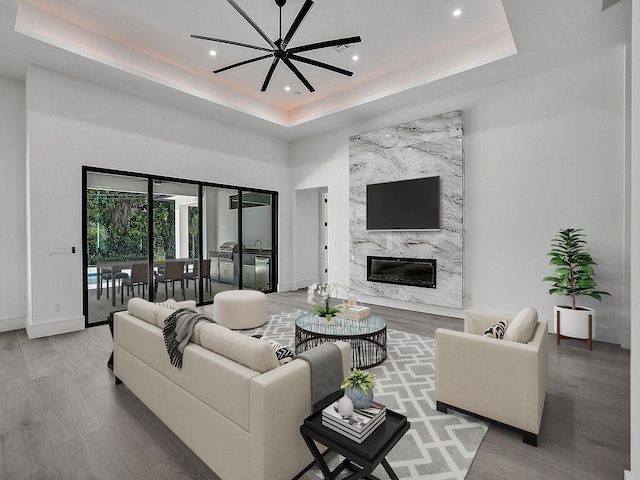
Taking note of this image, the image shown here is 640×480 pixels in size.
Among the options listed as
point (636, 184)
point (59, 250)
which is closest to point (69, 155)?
point (59, 250)

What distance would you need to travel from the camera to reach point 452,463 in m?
1.97

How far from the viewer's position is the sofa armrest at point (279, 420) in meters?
1.53

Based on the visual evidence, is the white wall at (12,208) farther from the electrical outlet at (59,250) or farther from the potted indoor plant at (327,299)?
the potted indoor plant at (327,299)

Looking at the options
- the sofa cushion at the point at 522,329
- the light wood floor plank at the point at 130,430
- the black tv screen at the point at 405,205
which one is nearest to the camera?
the light wood floor plank at the point at 130,430

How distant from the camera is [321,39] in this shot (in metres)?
4.55

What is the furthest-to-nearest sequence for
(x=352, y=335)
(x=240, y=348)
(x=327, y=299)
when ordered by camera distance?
(x=327, y=299), (x=352, y=335), (x=240, y=348)

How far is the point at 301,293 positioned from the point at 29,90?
5771 mm

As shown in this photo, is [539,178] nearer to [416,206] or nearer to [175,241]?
[416,206]

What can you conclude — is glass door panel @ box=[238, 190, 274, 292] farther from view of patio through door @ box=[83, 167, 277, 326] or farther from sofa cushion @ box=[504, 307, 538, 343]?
sofa cushion @ box=[504, 307, 538, 343]

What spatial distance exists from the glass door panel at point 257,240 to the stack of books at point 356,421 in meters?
5.86

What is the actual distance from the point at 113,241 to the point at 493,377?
5.54 m

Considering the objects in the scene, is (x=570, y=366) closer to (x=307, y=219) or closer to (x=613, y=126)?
(x=613, y=126)

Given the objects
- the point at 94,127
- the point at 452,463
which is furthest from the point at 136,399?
the point at 94,127

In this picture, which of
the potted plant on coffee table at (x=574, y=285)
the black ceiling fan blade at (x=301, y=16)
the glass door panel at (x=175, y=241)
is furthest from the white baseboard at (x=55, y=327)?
the potted plant on coffee table at (x=574, y=285)
